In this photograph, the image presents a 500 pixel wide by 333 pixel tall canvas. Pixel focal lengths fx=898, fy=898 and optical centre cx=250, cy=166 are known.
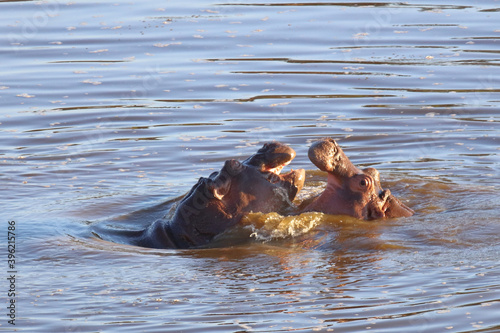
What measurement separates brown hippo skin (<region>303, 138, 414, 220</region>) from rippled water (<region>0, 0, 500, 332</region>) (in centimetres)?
10

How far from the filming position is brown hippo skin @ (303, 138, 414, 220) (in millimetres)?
6176

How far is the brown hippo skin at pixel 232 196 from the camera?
6.16 m

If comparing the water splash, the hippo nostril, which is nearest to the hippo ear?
the water splash

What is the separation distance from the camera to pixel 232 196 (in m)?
6.23

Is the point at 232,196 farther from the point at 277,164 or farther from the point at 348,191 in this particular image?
the point at 348,191

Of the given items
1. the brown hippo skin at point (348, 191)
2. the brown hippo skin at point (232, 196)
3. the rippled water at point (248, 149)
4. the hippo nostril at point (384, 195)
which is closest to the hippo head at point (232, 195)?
the brown hippo skin at point (232, 196)

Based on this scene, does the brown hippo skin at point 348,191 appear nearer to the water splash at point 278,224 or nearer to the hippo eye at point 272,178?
the water splash at point 278,224

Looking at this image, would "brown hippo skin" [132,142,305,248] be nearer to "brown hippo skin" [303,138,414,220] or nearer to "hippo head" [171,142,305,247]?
"hippo head" [171,142,305,247]

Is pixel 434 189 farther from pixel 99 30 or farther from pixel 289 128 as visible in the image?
pixel 99 30

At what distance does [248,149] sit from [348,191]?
3.22m

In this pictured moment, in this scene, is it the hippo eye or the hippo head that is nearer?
the hippo head

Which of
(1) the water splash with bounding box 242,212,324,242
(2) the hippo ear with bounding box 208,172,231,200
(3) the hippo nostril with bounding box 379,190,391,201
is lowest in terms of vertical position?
(1) the water splash with bounding box 242,212,324,242

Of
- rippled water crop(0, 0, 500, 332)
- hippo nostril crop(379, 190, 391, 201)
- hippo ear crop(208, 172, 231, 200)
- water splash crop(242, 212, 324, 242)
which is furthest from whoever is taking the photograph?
hippo nostril crop(379, 190, 391, 201)

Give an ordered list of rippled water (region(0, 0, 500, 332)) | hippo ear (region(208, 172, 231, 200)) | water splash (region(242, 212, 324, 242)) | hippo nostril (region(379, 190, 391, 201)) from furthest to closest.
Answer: hippo nostril (region(379, 190, 391, 201)) → water splash (region(242, 212, 324, 242)) → hippo ear (region(208, 172, 231, 200)) → rippled water (region(0, 0, 500, 332))
